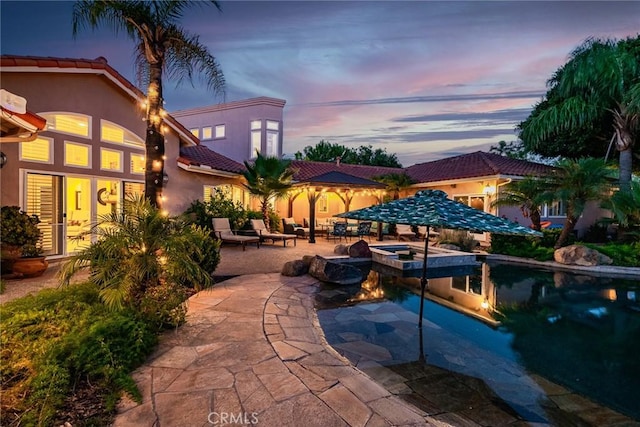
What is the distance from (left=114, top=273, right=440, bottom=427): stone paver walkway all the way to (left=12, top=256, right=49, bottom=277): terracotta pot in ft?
16.3

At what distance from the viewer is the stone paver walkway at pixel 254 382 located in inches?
115

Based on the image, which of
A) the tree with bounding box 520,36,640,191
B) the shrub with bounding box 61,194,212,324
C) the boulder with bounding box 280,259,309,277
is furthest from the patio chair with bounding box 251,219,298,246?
the tree with bounding box 520,36,640,191

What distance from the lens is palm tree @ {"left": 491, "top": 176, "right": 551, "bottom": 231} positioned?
13.6m

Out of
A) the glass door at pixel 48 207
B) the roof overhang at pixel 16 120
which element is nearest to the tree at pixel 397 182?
the glass door at pixel 48 207

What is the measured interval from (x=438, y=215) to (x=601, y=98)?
1730 cm

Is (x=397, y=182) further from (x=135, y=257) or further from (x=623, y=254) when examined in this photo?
(x=135, y=257)

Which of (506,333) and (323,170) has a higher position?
(323,170)

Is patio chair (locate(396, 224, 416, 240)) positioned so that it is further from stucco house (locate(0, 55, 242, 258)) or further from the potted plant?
the potted plant

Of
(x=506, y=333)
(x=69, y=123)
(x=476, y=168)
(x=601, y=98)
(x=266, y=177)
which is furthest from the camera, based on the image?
(x=476, y=168)

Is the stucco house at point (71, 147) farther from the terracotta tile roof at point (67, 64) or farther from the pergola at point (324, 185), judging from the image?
the pergola at point (324, 185)

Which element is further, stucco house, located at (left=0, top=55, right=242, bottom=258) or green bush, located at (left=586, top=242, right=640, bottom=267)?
green bush, located at (left=586, top=242, right=640, bottom=267)

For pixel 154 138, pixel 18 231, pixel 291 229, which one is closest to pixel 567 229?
pixel 291 229

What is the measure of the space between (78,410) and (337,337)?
346 cm

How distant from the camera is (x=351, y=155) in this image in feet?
141
